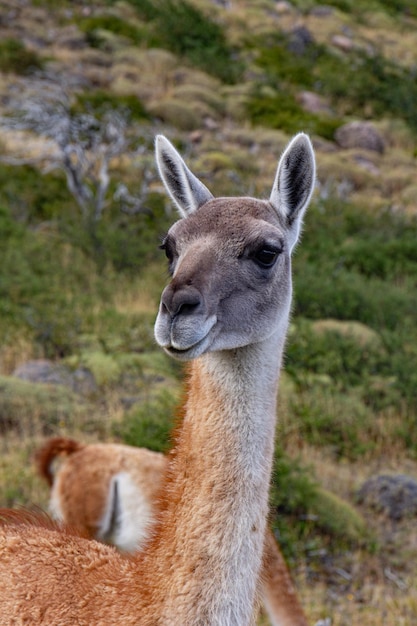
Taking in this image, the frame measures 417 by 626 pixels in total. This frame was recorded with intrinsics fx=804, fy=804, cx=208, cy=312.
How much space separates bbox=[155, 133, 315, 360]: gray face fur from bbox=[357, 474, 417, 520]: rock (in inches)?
179

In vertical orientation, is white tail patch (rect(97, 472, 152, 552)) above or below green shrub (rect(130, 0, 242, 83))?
above

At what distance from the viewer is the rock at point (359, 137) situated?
2648cm

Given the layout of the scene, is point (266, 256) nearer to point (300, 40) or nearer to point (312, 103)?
point (312, 103)

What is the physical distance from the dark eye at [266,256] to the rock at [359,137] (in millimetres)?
24198

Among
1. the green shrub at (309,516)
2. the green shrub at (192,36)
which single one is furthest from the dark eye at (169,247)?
the green shrub at (192,36)

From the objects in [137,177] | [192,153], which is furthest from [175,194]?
[192,153]

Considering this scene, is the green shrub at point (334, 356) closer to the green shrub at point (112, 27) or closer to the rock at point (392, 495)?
the rock at point (392, 495)

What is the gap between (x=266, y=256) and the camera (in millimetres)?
2959

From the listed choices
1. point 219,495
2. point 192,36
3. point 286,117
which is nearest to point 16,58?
point 286,117

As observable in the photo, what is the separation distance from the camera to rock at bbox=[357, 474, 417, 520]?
23.7 ft

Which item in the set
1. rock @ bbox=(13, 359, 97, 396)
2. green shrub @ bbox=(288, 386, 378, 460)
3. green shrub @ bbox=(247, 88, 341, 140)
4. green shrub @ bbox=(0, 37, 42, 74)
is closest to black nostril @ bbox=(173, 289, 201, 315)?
green shrub @ bbox=(288, 386, 378, 460)

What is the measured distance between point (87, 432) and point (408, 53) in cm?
3337

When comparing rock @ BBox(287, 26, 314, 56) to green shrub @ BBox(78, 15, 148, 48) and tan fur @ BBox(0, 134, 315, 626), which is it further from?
tan fur @ BBox(0, 134, 315, 626)

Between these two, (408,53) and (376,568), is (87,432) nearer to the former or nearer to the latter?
(376,568)
